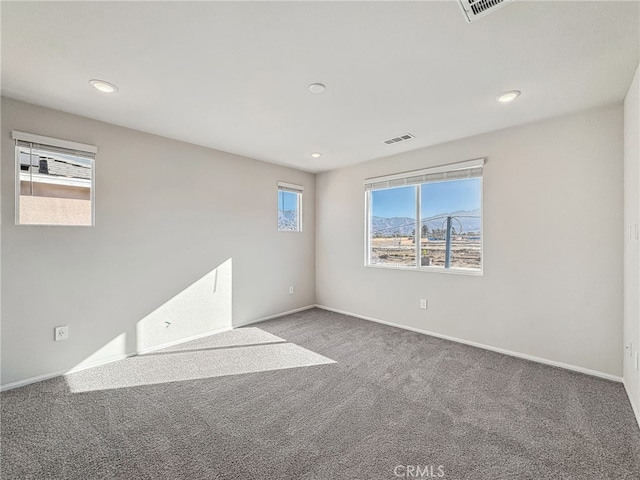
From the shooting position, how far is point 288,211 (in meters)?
4.80

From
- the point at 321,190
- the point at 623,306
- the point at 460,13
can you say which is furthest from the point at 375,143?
the point at 623,306

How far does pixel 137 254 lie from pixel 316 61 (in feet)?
9.01

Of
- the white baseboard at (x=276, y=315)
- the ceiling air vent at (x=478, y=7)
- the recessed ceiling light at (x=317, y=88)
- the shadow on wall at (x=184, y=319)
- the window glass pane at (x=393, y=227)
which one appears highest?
the recessed ceiling light at (x=317, y=88)

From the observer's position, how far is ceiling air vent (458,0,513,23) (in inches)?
55.7

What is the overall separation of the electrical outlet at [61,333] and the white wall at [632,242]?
472 centimetres

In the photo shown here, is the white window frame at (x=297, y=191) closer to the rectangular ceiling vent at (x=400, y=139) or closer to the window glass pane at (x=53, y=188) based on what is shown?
the rectangular ceiling vent at (x=400, y=139)

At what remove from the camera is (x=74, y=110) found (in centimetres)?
263

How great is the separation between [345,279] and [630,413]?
10.9 feet

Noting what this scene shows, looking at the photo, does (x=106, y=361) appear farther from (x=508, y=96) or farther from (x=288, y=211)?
(x=508, y=96)

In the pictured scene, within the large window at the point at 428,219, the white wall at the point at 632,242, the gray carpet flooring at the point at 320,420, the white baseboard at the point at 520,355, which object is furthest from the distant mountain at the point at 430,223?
the gray carpet flooring at the point at 320,420

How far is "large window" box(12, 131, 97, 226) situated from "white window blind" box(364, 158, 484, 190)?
138 inches

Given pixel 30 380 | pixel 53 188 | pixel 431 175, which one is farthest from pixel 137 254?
pixel 431 175

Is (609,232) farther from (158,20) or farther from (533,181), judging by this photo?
(158,20)

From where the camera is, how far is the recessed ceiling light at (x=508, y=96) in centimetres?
230
